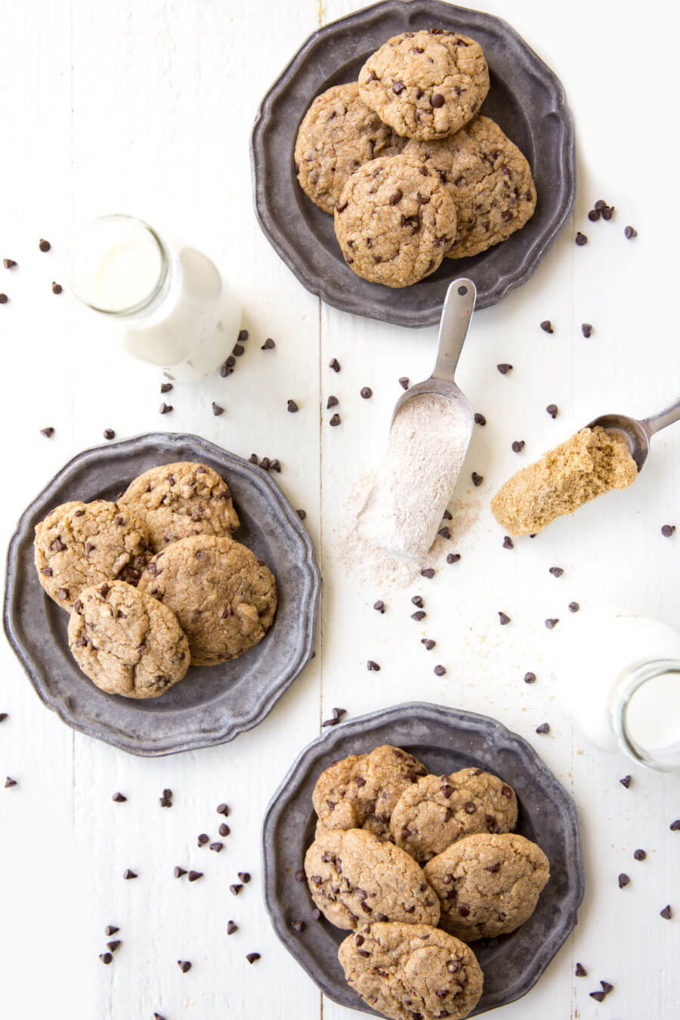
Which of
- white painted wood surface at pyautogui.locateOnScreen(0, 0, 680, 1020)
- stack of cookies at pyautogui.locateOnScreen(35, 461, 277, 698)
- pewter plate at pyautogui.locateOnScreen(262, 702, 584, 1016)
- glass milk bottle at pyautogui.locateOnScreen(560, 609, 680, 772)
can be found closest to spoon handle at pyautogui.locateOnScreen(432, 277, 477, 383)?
white painted wood surface at pyautogui.locateOnScreen(0, 0, 680, 1020)

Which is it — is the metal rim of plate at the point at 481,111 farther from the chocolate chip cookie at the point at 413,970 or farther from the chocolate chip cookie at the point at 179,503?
the chocolate chip cookie at the point at 413,970

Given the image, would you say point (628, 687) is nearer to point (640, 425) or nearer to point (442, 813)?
point (442, 813)

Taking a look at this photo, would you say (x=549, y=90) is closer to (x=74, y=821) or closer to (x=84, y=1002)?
(x=74, y=821)

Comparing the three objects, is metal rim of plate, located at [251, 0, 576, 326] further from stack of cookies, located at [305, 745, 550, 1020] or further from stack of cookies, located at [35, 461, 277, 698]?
stack of cookies, located at [305, 745, 550, 1020]

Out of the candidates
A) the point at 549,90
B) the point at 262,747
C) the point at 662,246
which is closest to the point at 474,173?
the point at 549,90

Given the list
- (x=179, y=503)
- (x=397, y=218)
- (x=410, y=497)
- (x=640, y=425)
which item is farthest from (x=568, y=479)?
(x=179, y=503)

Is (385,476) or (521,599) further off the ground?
(385,476)

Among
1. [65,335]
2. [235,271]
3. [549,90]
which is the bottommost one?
[65,335]
